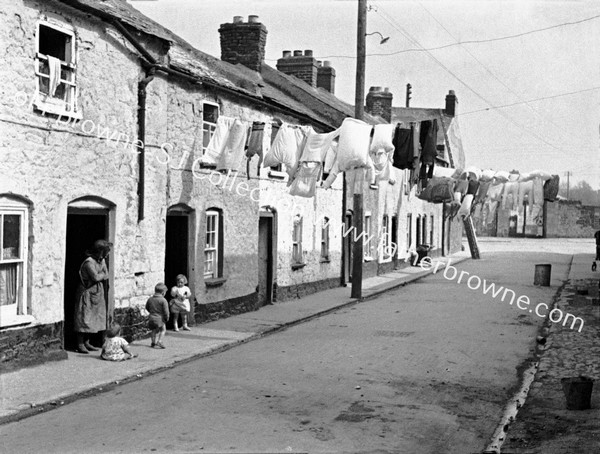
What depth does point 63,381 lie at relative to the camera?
10648 millimetres

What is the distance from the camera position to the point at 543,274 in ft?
90.1

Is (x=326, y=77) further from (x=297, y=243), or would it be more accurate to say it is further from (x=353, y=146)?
(x=353, y=146)

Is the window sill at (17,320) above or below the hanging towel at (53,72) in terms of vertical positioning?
below

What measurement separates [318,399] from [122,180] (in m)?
6.04

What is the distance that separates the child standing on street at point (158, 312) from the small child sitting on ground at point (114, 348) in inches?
41.5

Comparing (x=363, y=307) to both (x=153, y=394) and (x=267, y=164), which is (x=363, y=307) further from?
(x=153, y=394)

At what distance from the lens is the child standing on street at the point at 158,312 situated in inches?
528

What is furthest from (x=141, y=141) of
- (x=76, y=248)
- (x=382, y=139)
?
(x=382, y=139)

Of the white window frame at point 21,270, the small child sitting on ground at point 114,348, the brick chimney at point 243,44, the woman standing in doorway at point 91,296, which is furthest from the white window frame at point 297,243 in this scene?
the white window frame at point 21,270

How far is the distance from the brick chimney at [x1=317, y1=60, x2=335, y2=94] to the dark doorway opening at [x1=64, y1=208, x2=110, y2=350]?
79.3 feet

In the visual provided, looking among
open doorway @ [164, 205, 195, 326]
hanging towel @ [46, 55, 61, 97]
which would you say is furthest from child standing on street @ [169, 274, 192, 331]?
hanging towel @ [46, 55, 61, 97]

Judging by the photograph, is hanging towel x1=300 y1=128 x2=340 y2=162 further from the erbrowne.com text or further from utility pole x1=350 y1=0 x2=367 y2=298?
the erbrowne.com text

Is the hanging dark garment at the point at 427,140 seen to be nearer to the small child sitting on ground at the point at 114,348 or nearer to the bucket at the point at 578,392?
the small child sitting on ground at the point at 114,348

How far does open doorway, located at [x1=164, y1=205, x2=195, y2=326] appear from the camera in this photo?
16.4 m
